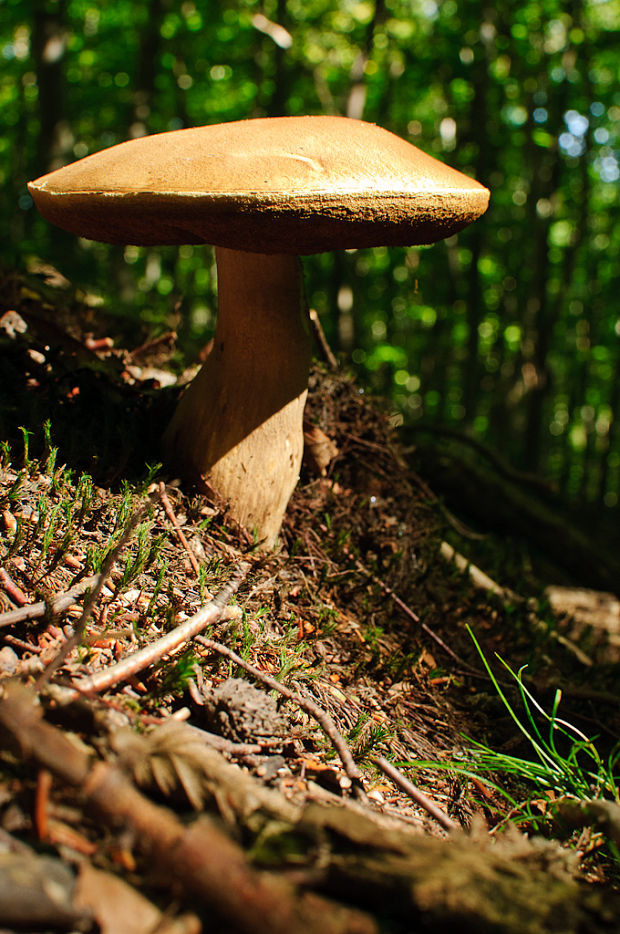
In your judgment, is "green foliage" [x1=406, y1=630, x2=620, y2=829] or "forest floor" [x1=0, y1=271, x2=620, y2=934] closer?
"forest floor" [x1=0, y1=271, x2=620, y2=934]

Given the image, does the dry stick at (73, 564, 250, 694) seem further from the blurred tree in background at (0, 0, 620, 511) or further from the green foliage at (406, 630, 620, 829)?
the blurred tree in background at (0, 0, 620, 511)

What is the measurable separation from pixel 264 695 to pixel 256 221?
52.7 inches

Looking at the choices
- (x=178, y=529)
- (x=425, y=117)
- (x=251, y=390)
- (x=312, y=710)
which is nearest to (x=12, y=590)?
(x=178, y=529)

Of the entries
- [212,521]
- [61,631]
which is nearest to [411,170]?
[212,521]

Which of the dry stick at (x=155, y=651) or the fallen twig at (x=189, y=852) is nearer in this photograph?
the fallen twig at (x=189, y=852)

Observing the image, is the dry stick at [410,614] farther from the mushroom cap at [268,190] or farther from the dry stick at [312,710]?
the mushroom cap at [268,190]

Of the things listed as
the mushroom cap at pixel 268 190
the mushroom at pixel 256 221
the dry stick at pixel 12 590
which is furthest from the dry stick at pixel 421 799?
the mushroom cap at pixel 268 190

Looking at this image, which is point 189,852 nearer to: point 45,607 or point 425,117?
point 45,607

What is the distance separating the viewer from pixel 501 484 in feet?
15.7

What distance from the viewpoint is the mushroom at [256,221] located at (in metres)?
1.71

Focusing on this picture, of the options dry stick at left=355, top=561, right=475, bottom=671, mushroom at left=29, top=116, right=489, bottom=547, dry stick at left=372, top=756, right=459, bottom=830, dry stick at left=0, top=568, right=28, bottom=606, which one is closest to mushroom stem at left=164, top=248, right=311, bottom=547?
mushroom at left=29, top=116, right=489, bottom=547

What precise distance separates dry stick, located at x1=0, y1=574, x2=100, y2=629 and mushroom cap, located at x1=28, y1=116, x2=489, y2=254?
3.64 feet

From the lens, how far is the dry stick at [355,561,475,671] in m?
2.52

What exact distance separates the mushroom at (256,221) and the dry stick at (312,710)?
0.77 metres
